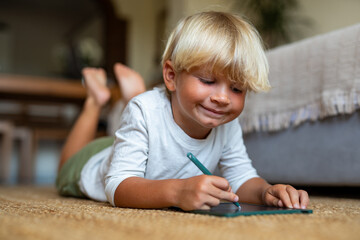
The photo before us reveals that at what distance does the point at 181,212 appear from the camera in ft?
2.02

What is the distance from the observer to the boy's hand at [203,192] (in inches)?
22.6

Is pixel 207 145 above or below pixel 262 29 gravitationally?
below

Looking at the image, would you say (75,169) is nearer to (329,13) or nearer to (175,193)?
(175,193)

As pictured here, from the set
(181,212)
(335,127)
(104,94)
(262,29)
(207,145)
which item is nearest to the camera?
(181,212)

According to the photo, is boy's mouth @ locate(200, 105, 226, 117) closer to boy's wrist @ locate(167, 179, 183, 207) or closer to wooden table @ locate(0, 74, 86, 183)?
boy's wrist @ locate(167, 179, 183, 207)

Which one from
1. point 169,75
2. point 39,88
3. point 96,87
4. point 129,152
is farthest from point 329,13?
point 129,152

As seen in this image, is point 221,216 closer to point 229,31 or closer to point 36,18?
point 229,31

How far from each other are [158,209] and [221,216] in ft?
0.53

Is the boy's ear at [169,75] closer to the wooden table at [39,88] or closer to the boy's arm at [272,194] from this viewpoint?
the boy's arm at [272,194]

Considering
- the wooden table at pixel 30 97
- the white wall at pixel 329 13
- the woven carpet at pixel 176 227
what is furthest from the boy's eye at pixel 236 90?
the wooden table at pixel 30 97

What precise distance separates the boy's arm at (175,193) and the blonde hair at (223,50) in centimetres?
20

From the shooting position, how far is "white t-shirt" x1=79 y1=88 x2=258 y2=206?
2.50 ft

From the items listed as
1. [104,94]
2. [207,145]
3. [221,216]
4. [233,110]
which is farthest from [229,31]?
[104,94]

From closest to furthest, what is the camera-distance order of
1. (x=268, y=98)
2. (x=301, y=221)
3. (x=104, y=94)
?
(x=301, y=221)
(x=268, y=98)
(x=104, y=94)
